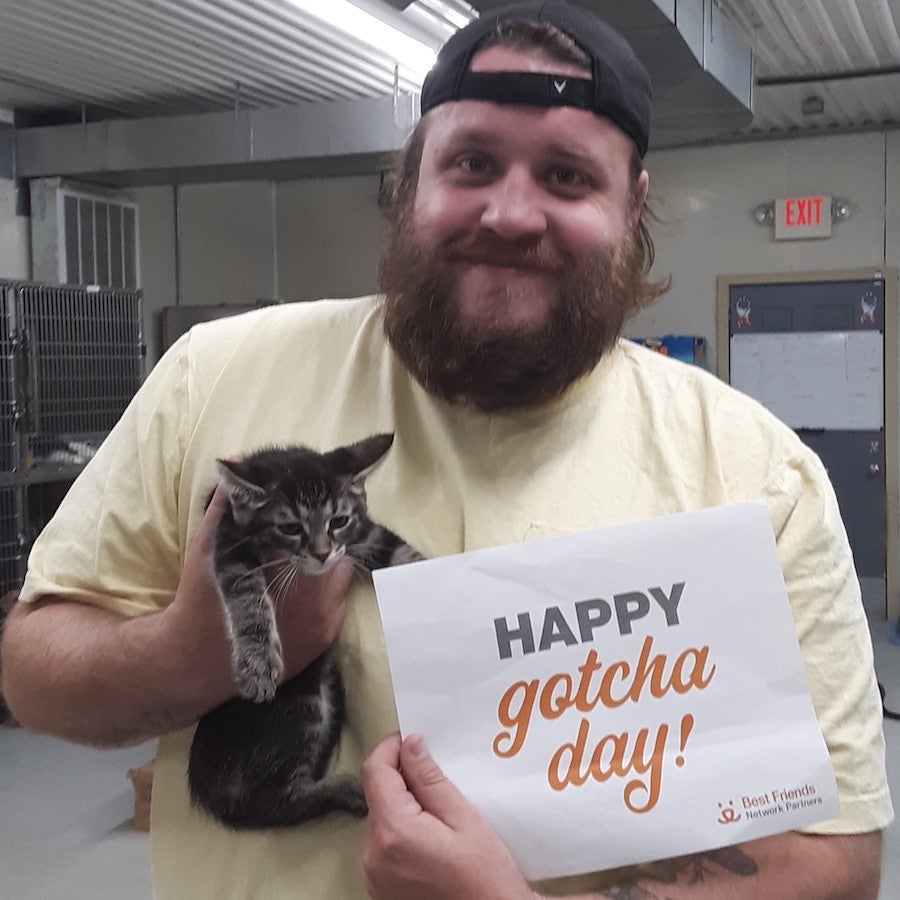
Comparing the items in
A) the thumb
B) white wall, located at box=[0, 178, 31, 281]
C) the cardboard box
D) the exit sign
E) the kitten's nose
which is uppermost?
the exit sign

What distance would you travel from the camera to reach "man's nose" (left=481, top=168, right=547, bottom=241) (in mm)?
895

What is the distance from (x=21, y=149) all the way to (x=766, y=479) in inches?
185

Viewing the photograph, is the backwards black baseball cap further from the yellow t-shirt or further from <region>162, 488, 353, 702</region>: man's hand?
<region>162, 488, 353, 702</region>: man's hand

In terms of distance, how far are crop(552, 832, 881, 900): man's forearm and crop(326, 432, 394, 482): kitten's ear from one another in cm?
42

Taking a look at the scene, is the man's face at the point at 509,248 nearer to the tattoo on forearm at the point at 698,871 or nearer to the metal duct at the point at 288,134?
the tattoo on forearm at the point at 698,871

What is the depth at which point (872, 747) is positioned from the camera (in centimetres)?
92

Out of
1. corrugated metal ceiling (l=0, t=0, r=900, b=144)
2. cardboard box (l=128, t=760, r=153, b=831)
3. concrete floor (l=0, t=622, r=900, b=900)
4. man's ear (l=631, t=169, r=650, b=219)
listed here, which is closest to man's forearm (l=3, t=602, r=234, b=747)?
man's ear (l=631, t=169, r=650, b=219)

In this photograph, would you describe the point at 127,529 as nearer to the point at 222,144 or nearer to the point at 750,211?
the point at 222,144

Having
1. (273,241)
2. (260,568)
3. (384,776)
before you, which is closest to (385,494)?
(260,568)

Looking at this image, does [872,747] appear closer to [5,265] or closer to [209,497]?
[209,497]

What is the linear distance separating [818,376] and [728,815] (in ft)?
18.1

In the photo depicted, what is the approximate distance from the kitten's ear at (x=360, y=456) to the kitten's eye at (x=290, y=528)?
0.08 meters

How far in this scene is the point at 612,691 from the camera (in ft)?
2.71

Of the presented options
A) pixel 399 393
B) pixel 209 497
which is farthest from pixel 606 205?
pixel 209 497
